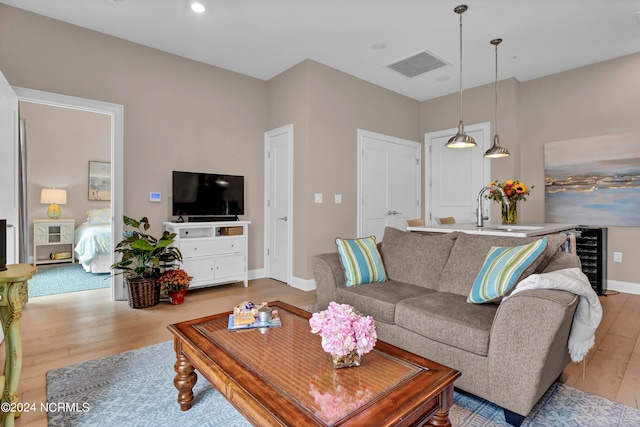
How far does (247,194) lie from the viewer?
4.77 m

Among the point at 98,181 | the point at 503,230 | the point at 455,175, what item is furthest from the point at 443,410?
the point at 98,181

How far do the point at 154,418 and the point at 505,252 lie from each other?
2157 mm

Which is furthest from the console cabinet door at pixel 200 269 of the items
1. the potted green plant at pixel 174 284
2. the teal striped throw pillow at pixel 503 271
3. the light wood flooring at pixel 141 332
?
the teal striped throw pillow at pixel 503 271

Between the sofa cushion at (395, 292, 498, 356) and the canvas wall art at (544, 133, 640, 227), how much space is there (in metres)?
3.29

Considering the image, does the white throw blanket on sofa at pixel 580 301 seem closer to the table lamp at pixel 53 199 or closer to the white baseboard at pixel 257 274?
the white baseboard at pixel 257 274

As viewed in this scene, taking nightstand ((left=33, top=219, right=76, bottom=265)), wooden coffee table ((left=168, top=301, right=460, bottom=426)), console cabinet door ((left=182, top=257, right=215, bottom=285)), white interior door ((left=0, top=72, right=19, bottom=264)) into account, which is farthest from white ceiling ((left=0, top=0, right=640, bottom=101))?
nightstand ((left=33, top=219, right=76, bottom=265))

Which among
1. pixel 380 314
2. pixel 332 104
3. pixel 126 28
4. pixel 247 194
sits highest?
pixel 126 28

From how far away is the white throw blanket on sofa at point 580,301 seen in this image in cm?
160

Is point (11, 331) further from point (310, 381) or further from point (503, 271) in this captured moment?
point (503, 271)

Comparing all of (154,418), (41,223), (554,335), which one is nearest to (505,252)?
(554,335)

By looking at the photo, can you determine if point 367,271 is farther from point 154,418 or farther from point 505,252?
point 154,418

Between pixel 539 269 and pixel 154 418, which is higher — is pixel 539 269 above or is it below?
above

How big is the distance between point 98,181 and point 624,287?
847cm

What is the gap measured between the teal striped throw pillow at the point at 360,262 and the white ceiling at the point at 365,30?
7.26ft
